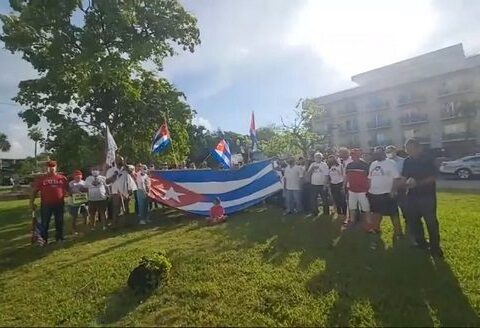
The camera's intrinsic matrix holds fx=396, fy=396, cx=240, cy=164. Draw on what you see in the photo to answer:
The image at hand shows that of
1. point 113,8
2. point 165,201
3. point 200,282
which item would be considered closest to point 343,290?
point 200,282

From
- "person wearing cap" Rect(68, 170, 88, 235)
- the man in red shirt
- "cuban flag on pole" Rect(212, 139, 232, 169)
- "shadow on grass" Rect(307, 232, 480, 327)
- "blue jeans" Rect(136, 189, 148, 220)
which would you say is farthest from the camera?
"cuban flag on pole" Rect(212, 139, 232, 169)

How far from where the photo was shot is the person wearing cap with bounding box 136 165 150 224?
11.4 metres

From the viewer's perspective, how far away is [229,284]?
580 cm

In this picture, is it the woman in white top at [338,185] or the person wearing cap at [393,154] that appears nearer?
the person wearing cap at [393,154]

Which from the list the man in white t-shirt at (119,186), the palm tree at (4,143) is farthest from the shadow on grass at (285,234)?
the palm tree at (4,143)

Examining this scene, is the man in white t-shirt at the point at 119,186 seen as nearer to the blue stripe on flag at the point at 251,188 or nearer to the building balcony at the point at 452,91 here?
the blue stripe on flag at the point at 251,188

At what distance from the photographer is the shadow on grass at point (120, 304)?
16.5 feet

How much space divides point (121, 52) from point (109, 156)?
8.07 metres

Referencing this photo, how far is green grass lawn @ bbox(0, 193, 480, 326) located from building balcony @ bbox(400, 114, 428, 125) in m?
45.4

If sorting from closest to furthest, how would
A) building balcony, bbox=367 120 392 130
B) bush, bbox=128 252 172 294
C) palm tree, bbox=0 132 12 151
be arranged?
bush, bbox=128 252 172 294 → building balcony, bbox=367 120 392 130 → palm tree, bbox=0 132 12 151

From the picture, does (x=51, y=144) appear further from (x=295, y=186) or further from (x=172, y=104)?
(x=295, y=186)

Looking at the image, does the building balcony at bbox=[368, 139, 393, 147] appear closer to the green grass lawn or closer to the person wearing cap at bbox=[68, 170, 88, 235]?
the green grass lawn

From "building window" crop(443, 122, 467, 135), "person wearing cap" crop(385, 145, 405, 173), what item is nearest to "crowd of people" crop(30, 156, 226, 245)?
"person wearing cap" crop(385, 145, 405, 173)

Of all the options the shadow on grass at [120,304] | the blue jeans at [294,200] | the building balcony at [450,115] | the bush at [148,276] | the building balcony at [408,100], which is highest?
the building balcony at [408,100]
